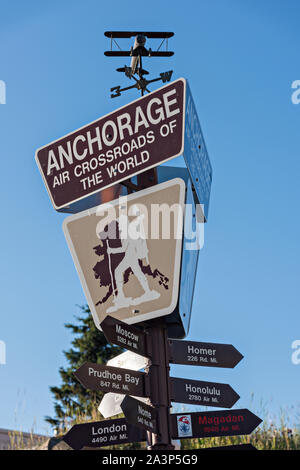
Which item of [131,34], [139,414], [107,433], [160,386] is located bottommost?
[107,433]

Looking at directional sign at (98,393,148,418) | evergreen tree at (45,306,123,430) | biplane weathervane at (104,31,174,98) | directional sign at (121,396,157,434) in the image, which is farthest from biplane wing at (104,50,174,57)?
evergreen tree at (45,306,123,430)

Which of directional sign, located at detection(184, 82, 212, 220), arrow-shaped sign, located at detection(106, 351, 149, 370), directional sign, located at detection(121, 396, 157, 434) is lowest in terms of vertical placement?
directional sign, located at detection(121, 396, 157, 434)

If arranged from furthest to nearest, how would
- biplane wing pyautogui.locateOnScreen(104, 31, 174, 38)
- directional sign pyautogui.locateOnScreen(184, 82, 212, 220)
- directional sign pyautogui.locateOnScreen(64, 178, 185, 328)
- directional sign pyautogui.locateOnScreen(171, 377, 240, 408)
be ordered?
biplane wing pyautogui.locateOnScreen(104, 31, 174, 38) < directional sign pyautogui.locateOnScreen(184, 82, 212, 220) < directional sign pyautogui.locateOnScreen(64, 178, 185, 328) < directional sign pyautogui.locateOnScreen(171, 377, 240, 408)

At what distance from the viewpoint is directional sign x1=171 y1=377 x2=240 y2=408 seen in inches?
215

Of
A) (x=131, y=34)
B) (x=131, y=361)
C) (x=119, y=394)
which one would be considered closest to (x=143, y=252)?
(x=131, y=361)

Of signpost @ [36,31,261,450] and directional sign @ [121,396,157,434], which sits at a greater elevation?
signpost @ [36,31,261,450]

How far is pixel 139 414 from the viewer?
4848 mm

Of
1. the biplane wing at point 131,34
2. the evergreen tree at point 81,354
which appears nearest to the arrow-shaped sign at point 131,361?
the biplane wing at point 131,34

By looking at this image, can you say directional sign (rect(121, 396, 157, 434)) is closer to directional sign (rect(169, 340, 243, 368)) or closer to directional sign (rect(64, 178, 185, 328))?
directional sign (rect(169, 340, 243, 368))

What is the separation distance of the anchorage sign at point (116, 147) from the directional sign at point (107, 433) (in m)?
2.06

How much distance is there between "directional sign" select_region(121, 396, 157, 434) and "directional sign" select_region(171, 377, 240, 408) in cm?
35

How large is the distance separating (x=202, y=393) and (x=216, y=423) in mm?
284

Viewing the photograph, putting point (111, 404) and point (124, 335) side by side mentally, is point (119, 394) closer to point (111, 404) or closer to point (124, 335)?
point (111, 404)

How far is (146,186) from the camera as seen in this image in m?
5.90
